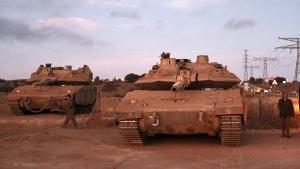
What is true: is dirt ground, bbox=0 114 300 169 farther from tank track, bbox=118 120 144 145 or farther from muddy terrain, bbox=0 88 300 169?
tank track, bbox=118 120 144 145

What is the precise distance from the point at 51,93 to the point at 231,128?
468 inches

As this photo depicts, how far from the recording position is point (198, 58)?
16.2 meters

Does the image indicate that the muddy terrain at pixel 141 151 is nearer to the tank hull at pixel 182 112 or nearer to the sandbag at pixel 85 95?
the tank hull at pixel 182 112

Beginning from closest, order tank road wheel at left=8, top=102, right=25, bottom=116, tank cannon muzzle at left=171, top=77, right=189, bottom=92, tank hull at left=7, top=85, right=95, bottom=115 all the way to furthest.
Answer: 1. tank cannon muzzle at left=171, top=77, right=189, bottom=92
2. tank hull at left=7, top=85, right=95, bottom=115
3. tank road wheel at left=8, top=102, right=25, bottom=116

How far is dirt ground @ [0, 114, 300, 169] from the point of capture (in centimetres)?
1010

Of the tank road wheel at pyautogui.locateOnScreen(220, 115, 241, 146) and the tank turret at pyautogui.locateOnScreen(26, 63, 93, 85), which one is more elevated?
the tank turret at pyautogui.locateOnScreen(26, 63, 93, 85)

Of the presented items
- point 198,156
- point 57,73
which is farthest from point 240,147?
point 57,73

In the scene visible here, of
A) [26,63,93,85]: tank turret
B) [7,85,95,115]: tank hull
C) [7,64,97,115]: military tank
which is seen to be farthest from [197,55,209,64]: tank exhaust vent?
[26,63,93,85]: tank turret

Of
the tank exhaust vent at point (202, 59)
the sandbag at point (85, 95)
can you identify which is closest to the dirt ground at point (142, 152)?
the tank exhaust vent at point (202, 59)

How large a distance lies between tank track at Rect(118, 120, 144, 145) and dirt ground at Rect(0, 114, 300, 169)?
0.24m

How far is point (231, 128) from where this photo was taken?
40.2 ft

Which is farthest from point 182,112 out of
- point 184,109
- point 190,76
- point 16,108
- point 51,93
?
point 16,108

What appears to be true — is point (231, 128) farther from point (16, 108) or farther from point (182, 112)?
point (16, 108)

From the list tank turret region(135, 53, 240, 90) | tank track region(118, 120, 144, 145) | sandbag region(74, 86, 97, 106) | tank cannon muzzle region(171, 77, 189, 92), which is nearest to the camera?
tank track region(118, 120, 144, 145)
